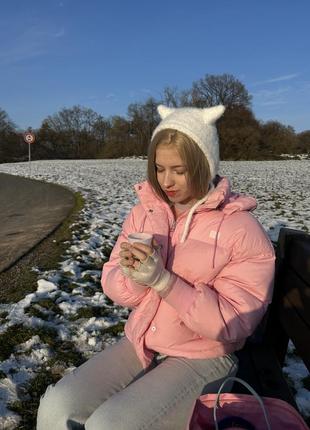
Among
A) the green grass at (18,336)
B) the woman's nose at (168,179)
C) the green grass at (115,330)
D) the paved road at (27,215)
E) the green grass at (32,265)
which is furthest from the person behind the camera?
the paved road at (27,215)

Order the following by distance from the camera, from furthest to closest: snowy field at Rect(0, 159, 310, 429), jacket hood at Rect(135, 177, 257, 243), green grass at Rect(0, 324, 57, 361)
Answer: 1. green grass at Rect(0, 324, 57, 361)
2. snowy field at Rect(0, 159, 310, 429)
3. jacket hood at Rect(135, 177, 257, 243)

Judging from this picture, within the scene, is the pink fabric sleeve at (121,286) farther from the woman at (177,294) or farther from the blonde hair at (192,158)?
the blonde hair at (192,158)

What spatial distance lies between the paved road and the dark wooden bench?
3.89 m

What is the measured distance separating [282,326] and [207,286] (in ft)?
2.10

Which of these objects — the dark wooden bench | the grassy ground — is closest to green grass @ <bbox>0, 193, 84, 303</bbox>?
the grassy ground

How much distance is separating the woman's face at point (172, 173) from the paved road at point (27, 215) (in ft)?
12.2

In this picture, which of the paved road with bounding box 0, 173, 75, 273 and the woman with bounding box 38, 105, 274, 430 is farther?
the paved road with bounding box 0, 173, 75, 273

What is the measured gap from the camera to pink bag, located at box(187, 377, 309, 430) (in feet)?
5.28

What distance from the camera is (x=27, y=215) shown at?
9.63 m

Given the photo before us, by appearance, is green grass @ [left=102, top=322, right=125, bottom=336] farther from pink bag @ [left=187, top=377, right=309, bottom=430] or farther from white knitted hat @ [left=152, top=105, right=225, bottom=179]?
pink bag @ [left=187, top=377, right=309, bottom=430]

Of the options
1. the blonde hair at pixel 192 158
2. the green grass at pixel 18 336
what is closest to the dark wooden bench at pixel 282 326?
the blonde hair at pixel 192 158

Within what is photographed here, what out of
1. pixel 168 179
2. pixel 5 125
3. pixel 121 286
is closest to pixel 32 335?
pixel 121 286

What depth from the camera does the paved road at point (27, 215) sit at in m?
6.48

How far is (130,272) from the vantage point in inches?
75.7
